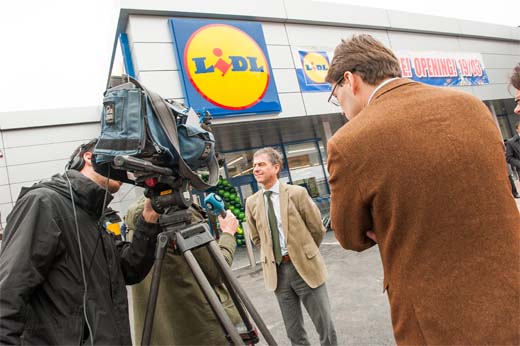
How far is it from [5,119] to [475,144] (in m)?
12.7

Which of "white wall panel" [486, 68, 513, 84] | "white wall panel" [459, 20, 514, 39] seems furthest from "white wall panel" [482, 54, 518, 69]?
"white wall panel" [459, 20, 514, 39]

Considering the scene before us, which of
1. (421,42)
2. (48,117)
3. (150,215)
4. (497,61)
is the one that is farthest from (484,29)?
(48,117)

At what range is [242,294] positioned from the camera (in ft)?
4.17

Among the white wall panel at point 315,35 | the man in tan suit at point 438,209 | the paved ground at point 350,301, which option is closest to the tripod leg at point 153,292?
the man in tan suit at point 438,209

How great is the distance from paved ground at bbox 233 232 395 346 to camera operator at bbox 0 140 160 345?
2246mm

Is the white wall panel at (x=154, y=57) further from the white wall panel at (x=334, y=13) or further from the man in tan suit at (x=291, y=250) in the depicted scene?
the man in tan suit at (x=291, y=250)

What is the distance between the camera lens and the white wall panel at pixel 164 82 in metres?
6.16

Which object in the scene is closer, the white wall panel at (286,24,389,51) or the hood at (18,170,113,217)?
the hood at (18,170,113,217)

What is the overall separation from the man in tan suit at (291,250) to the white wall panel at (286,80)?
16.0ft

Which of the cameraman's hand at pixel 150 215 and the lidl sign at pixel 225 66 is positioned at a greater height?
the lidl sign at pixel 225 66

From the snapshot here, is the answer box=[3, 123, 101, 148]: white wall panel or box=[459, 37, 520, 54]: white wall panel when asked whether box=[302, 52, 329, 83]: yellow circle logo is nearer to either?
box=[459, 37, 520, 54]: white wall panel

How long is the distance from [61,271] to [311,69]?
301 inches

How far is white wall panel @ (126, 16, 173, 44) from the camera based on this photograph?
6191mm

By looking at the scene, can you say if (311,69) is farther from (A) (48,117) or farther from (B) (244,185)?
(A) (48,117)
